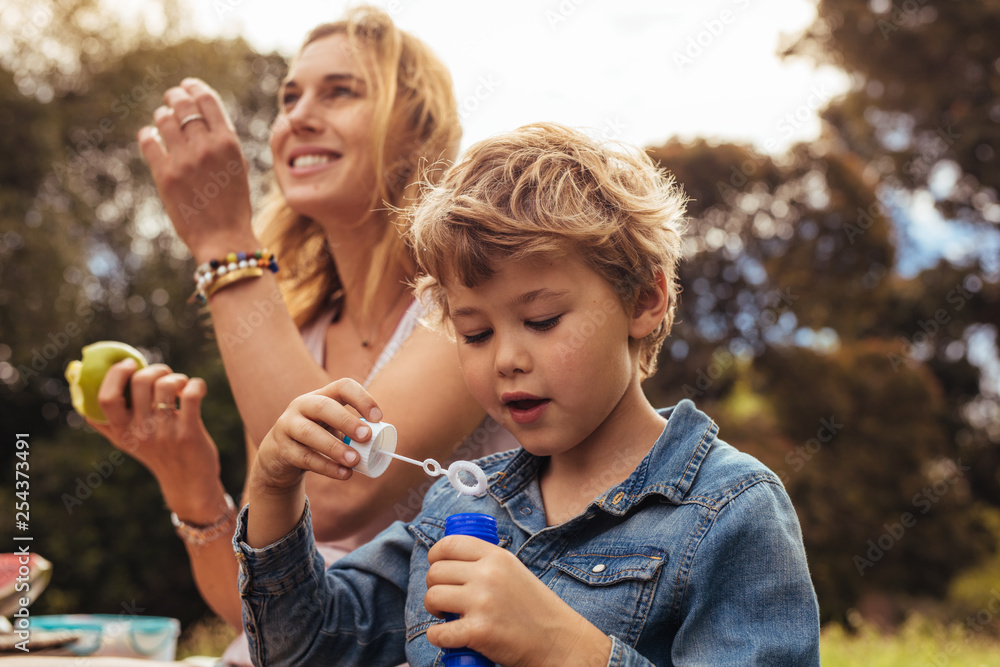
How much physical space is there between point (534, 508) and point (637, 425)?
280 mm

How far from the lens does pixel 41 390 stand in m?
9.93

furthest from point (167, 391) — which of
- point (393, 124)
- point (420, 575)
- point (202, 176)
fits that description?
point (420, 575)

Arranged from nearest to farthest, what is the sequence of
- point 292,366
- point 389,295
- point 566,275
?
point 566,275
point 292,366
point 389,295

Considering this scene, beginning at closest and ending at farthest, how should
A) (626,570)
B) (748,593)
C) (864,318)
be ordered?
(748,593) → (626,570) → (864,318)

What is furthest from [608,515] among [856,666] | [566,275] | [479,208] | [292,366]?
[856,666]

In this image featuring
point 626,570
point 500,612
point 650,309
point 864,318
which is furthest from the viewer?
point 864,318

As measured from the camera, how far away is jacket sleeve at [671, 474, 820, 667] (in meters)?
1.46

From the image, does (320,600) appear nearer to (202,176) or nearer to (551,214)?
(551,214)

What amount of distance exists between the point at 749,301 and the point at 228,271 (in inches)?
364

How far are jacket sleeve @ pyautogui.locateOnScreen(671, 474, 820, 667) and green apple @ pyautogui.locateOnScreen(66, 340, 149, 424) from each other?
220 cm

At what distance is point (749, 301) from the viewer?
10.9 meters

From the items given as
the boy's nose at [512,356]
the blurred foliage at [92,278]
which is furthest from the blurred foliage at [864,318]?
the boy's nose at [512,356]

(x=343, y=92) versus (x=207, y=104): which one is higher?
(x=207, y=104)

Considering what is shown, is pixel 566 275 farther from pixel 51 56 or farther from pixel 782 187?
pixel 51 56
